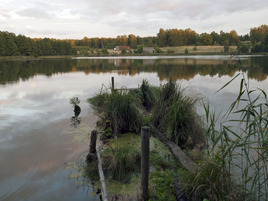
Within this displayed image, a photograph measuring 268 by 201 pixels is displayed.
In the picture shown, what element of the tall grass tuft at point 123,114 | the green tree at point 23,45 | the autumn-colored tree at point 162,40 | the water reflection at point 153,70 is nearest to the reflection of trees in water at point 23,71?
the water reflection at point 153,70

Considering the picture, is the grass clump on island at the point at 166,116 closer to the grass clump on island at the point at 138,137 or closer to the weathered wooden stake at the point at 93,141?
the grass clump on island at the point at 138,137

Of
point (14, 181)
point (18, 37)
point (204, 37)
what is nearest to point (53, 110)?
point (14, 181)

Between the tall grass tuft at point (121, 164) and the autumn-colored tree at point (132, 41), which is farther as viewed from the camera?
the autumn-colored tree at point (132, 41)

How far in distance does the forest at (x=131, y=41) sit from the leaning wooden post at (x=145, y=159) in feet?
199

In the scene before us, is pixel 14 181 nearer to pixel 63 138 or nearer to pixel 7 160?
pixel 7 160

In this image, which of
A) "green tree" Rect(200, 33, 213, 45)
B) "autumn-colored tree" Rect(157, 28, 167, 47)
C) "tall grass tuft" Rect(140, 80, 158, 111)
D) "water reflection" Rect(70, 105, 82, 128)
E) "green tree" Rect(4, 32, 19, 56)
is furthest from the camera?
"autumn-colored tree" Rect(157, 28, 167, 47)

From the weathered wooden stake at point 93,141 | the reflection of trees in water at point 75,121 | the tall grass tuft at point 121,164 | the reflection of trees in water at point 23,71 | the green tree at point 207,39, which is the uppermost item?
the green tree at point 207,39

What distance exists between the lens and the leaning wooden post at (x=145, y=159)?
12.3 ft

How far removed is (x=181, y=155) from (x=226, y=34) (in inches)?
5647

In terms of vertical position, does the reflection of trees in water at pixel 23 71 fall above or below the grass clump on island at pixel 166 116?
above

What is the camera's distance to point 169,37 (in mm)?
138250

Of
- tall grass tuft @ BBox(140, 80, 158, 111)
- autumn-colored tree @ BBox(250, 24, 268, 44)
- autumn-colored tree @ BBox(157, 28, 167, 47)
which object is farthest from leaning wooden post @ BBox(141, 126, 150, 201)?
autumn-colored tree @ BBox(157, 28, 167, 47)

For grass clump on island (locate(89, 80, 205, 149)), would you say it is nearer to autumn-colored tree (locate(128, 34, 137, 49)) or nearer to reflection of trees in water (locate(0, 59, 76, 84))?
reflection of trees in water (locate(0, 59, 76, 84))

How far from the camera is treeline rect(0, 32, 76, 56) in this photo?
8094 centimetres
